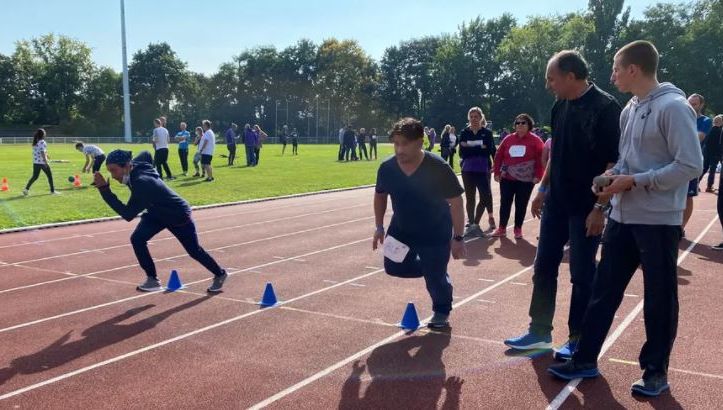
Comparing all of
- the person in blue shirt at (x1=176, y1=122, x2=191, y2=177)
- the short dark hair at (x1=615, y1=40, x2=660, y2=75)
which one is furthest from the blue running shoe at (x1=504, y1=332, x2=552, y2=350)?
the person in blue shirt at (x1=176, y1=122, x2=191, y2=177)

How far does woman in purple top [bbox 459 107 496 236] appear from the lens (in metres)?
9.90

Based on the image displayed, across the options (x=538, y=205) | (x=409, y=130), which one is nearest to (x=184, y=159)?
(x=409, y=130)

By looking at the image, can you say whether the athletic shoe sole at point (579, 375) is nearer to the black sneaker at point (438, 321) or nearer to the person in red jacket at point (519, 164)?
the black sneaker at point (438, 321)

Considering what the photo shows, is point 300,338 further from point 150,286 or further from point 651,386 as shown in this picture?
point 651,386

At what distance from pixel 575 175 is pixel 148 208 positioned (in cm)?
440

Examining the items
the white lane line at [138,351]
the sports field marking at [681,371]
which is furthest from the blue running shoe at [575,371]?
the white lane line at [138,351]

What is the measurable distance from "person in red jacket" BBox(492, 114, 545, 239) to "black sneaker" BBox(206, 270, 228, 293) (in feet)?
16.2

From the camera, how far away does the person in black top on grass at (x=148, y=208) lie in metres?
6.29

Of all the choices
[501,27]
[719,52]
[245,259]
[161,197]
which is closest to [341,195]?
[245,259]

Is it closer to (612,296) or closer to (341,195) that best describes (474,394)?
(612,296)

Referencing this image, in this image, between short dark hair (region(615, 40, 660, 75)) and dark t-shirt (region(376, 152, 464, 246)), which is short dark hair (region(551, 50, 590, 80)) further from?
dark t-shirt (region(376, 152, 464, 246))

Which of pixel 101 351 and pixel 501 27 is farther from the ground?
pixel 501 27

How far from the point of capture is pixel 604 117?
3930mm

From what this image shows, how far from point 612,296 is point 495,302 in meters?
2.26
